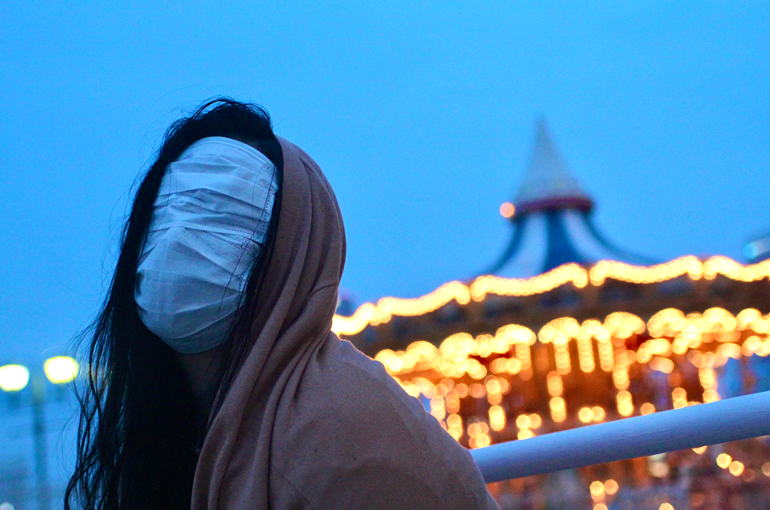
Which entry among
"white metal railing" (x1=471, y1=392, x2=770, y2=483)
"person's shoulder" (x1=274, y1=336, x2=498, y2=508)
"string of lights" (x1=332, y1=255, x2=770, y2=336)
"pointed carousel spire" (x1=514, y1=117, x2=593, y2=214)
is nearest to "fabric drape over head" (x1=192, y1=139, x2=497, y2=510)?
"person's shoulder" (x1=274, y1=336, x2=498, y2=508)

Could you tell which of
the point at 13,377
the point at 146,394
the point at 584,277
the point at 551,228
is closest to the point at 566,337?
the point at 584,277

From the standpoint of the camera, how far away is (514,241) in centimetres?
933

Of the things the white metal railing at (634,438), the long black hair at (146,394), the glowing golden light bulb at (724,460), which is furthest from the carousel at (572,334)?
the long black hair at (146,394)

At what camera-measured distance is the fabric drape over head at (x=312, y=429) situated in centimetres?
86

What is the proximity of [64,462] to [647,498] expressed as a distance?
131 cm

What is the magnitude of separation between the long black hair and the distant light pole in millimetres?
4513

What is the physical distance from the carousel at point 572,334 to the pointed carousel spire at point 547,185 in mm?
328

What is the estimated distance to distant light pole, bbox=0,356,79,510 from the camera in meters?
5.71

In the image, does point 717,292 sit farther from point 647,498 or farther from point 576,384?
point 647,498

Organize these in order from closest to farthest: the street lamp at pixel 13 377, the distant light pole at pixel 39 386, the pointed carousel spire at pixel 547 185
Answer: the distant light pole at pixel 39 386
the street lamp at pixel 13 377
the pointed carousel spire at pixel 547 185

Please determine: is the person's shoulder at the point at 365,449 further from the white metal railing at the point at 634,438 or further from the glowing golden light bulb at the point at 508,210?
the glowing golden light bulb at the point at 508,210

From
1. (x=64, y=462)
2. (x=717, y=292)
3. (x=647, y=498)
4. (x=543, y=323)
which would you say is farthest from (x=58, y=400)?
(x=717, y=292)

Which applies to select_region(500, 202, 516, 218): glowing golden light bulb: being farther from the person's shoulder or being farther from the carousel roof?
the person's shoulder

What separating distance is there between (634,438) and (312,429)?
65 cm
